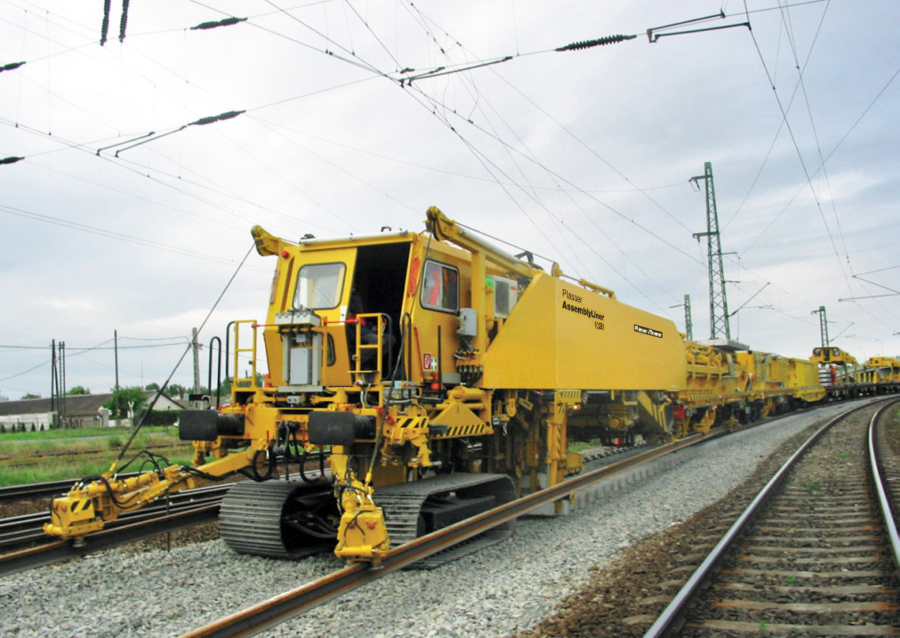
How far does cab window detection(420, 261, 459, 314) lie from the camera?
7.83 metres

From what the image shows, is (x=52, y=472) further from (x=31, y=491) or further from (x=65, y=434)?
(x=65, y=434)

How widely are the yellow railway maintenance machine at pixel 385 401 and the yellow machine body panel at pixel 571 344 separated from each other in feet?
0.11

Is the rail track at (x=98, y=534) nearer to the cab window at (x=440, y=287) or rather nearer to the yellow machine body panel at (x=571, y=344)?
the cab window at (x=440, y=287)

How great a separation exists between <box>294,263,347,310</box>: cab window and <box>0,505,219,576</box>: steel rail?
8.65ft

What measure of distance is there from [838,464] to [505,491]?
8.74 metres

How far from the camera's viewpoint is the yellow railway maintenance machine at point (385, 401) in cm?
634

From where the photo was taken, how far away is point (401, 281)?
870 centimetres

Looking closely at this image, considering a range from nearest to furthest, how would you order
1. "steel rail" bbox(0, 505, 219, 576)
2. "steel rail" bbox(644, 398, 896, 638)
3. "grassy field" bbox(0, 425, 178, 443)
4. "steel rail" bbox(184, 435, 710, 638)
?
1. "steel rail" bbox(184, 435, 710, 638)
2. "steel rail" bbox(644, 398, 896, 638)
3. "steel rail" bbox(0, 505, 219, 576)
4. "grassy field" bbox(0, 425, 178, 443)

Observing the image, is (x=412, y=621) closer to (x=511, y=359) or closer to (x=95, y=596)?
(x=95, y=596)

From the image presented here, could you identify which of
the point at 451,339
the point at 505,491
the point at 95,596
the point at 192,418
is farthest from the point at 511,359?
the point at 95,596

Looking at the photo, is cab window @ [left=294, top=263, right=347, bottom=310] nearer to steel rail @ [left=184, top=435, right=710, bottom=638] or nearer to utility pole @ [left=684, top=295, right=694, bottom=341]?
steel rail @ [left=184, top=435, right=710, bottom=638]

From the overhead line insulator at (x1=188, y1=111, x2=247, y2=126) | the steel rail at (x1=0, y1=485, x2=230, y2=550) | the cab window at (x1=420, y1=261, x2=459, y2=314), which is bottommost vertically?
the steel rail at (x1=0, y1=485, x2=230, y2=550)

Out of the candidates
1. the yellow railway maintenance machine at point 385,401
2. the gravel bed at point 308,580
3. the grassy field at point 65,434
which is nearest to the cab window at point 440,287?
the yellow railway maintenance machine at point 385,401

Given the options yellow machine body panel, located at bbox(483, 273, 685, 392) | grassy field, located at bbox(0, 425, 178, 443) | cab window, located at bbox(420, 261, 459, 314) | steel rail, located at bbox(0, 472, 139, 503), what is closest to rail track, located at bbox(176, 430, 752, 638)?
yellow machine body panel, located at bbox(483, 273, 685, 392)
